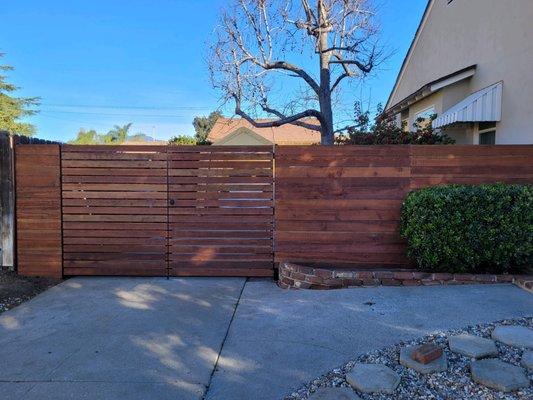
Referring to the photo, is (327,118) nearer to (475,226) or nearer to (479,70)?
(479,70)

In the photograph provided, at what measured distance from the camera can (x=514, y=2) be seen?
7.85 meters

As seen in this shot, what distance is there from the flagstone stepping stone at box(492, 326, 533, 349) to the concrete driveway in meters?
0.29

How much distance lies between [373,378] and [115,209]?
172 inches

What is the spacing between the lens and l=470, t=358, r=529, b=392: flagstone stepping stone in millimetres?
2912

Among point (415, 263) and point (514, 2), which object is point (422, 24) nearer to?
point (514, 2)

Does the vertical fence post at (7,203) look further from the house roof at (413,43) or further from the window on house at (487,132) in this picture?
the house roof at (413,43)

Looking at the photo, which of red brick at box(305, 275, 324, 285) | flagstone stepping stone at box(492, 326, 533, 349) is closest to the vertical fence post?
red brick at box(305, 275, 324, 285)

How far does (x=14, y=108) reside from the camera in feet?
87.9

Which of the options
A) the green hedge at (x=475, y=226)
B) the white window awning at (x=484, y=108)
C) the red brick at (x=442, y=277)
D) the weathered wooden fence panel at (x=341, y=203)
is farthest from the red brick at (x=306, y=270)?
the white window awning at (x=484, y=108)

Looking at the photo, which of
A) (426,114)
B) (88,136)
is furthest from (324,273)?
(88,136)

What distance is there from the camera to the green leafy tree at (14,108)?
25.1m

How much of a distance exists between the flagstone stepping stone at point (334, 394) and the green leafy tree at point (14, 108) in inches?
1046

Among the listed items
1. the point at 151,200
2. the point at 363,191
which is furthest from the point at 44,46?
the point at 363,191

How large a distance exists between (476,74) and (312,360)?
8442 mm
